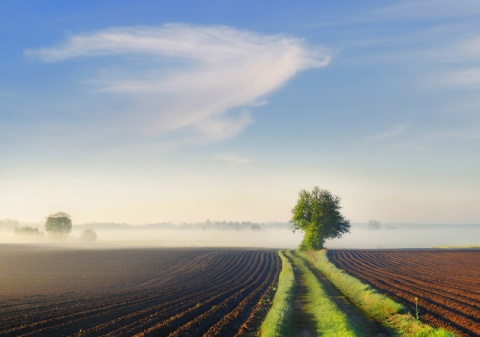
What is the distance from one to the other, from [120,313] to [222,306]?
19.9 ft

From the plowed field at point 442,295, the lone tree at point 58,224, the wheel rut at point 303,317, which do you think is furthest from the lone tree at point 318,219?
the lone tree at point 58,224

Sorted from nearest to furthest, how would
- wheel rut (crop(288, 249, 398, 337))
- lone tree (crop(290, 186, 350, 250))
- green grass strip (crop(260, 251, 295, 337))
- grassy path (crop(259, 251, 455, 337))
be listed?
grassy path (crop(259, 251, 455, 337)), green grass strip (crop(260, 251, 295, 337)), wheel rut (crop(288, 249, 398, 337)), lone tree (crop(290, 186, 350, 250))

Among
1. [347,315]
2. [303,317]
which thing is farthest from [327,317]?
[347,315]

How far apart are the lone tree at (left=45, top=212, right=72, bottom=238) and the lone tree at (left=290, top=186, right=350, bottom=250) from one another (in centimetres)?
13692

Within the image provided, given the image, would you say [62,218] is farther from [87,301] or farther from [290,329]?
[290,329]

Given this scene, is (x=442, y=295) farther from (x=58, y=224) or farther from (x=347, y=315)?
(x=58, y=224)

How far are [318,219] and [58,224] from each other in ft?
473

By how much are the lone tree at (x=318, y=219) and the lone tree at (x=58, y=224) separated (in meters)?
137

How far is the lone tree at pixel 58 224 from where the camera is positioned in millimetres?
193250

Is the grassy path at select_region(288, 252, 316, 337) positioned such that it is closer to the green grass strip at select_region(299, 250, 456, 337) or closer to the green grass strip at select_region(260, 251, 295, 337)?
the green grass strip at select_region(260, 251, 295, 337)

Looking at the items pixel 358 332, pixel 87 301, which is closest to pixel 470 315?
pixel 358 332

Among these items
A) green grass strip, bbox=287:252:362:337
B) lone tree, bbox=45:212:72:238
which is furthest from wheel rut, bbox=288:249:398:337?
lone tree, bbox=45:212:72:238

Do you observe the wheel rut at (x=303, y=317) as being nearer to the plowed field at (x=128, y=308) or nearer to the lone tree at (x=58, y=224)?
the plowed field at (x=128, y=308)

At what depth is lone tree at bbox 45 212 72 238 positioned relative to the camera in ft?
634
